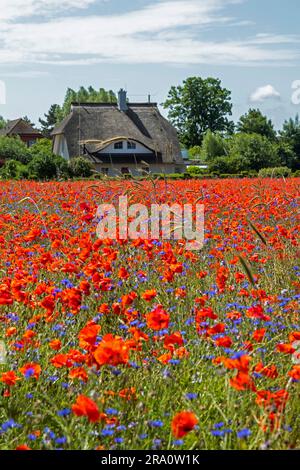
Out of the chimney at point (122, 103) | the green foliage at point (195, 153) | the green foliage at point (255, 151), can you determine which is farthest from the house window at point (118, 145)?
the green foliage at point (195, 153)

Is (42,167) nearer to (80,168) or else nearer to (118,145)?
(80,168)

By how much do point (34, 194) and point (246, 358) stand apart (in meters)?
8.33

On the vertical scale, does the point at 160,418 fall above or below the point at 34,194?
below

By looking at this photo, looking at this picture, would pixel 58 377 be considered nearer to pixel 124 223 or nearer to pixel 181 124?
pixel 124 223

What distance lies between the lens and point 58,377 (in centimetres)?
322

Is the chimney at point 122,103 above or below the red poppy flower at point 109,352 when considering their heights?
above

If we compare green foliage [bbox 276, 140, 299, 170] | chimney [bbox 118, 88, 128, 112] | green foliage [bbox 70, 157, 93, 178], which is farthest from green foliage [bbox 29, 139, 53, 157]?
green foliage [bbox 276, 140, 299, 170]

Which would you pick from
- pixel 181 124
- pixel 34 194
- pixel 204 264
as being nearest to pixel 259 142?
pixel 181 124

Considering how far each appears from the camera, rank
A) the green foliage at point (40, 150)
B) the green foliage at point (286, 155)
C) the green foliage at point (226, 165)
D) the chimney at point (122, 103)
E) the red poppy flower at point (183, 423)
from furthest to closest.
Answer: the green foliage at point (286, 155)
the chimney at point (122, 103)
the green foliage at point (226, 165)
the green foliage at point (40, 150)
the red poppy flower at point (183, 423)

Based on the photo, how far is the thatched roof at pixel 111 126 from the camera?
49219mm

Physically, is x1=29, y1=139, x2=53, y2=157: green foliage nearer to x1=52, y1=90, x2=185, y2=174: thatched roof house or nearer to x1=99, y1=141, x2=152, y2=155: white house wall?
x1=52, y1=90, x2=185, y2=174: thatched roof house

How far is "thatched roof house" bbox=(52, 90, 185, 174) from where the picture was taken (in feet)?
160

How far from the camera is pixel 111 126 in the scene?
164 ft

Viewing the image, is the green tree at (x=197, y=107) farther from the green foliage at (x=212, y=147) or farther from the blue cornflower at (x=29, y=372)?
the blue cornflower at (x=29, y=372)
